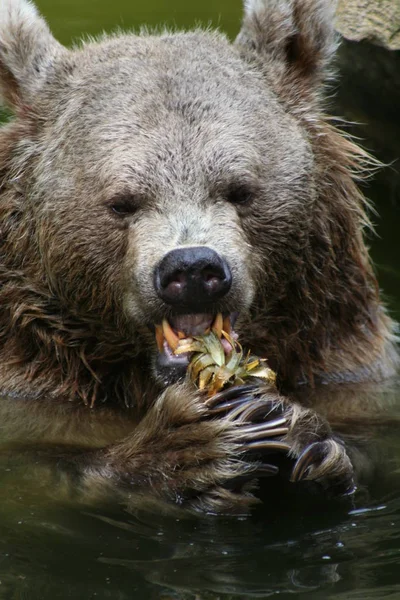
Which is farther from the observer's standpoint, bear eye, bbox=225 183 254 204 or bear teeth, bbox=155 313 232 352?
bear eye, bbox=225 183 254 204

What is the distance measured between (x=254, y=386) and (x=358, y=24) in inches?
190

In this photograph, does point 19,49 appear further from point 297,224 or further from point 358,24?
point 358,24

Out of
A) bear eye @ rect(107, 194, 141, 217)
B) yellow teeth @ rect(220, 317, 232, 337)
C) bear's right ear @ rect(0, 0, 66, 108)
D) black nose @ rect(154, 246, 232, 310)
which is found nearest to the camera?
black nose @ rect(154, 246, 232, 310)

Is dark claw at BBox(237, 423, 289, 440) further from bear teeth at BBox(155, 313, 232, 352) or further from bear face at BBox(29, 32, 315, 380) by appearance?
bear face at BBox(29, 32, 315, 380)

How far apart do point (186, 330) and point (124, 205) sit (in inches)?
31.6

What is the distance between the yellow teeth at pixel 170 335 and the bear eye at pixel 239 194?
2.64 feet

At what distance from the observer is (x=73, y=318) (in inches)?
294

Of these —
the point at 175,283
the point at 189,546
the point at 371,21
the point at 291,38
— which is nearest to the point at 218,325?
the point at 175,283

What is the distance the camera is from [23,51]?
7.64m

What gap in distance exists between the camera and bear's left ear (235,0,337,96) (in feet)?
25.1

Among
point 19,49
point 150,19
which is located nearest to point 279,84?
point 19,49

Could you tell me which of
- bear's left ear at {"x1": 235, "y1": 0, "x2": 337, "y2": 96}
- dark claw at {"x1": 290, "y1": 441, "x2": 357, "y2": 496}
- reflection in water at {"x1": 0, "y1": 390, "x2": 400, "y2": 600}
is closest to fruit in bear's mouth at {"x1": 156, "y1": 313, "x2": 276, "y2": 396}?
dark claw at {"x1": 290, "y1": 441, "x2": 357, "y2": 496}

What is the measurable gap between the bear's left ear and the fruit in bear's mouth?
1.82 metres

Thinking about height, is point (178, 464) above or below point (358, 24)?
below
